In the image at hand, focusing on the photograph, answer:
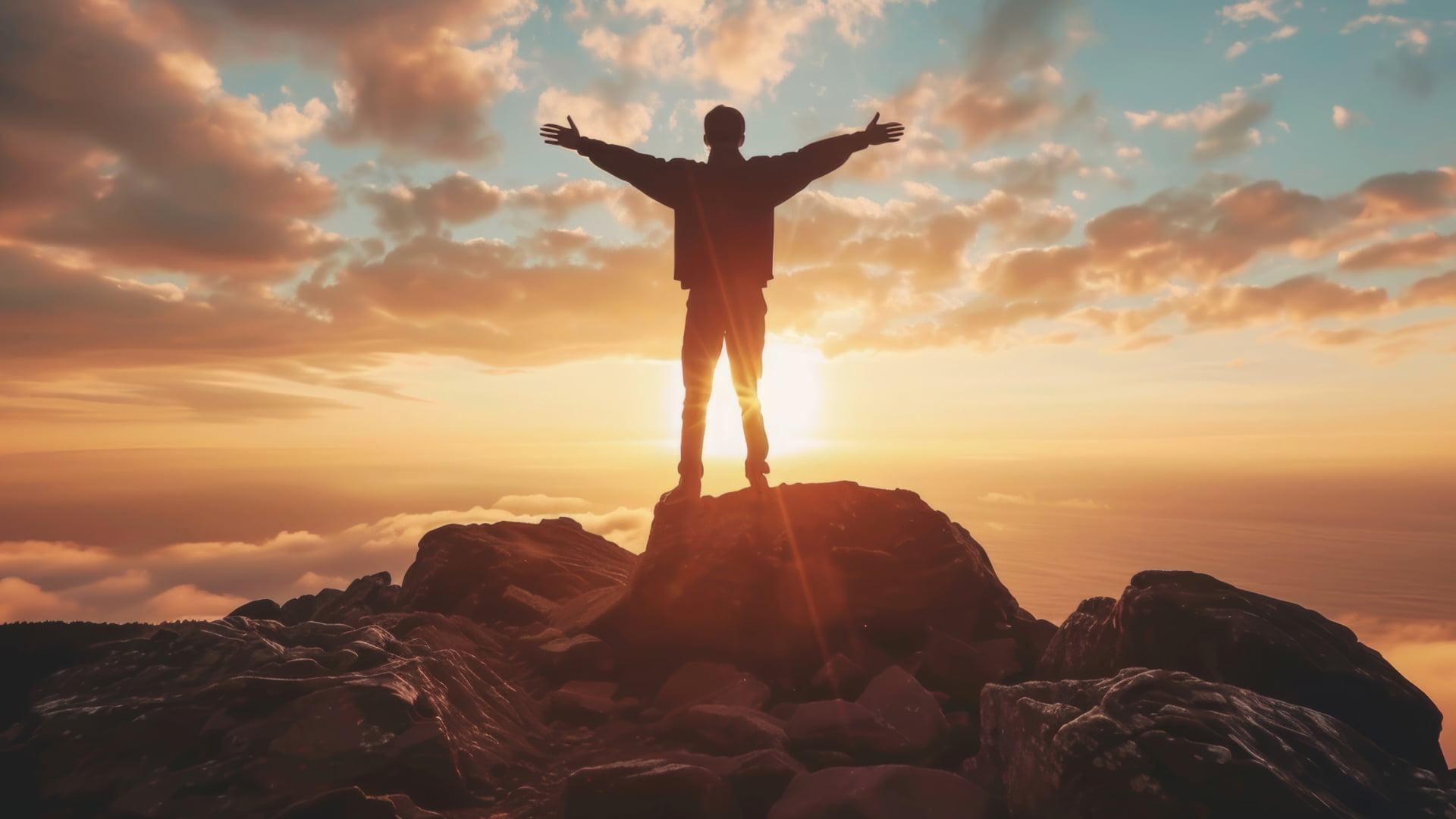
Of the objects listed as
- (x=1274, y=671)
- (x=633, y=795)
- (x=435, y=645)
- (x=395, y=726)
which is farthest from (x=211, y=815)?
(x=1274, y=671)

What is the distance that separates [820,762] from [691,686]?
2.14 metres

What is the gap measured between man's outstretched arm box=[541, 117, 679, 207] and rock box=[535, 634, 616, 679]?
5.14 metres

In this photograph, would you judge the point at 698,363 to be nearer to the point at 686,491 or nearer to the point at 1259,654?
the point at 686,491

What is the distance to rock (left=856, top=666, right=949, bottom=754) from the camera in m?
5.71

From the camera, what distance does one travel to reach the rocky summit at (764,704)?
4.10 metres

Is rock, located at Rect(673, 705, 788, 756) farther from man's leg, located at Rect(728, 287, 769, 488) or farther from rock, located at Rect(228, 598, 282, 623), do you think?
rock, located at Rect(228, 598, 282, 623)

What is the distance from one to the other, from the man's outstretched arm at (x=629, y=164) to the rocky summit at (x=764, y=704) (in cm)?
382

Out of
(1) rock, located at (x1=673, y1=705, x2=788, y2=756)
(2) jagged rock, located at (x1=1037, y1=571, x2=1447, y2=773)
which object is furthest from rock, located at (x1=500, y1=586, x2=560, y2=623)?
(2) jagged rock, located at (x1=1037, y1=571, x2=1447, y2=773)

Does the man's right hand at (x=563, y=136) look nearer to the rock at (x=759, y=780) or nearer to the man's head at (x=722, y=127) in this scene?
the man's head at (x=722, y=127)

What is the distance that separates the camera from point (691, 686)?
733 cm

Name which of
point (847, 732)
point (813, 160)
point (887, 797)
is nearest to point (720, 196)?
point (813, 160)

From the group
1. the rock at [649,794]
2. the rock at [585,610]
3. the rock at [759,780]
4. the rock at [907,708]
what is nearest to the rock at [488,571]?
the rock at [585,610]

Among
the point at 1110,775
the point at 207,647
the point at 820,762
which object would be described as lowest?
the point at 820,762

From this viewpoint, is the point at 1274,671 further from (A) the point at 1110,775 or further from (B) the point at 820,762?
(B) the point at 820,762
